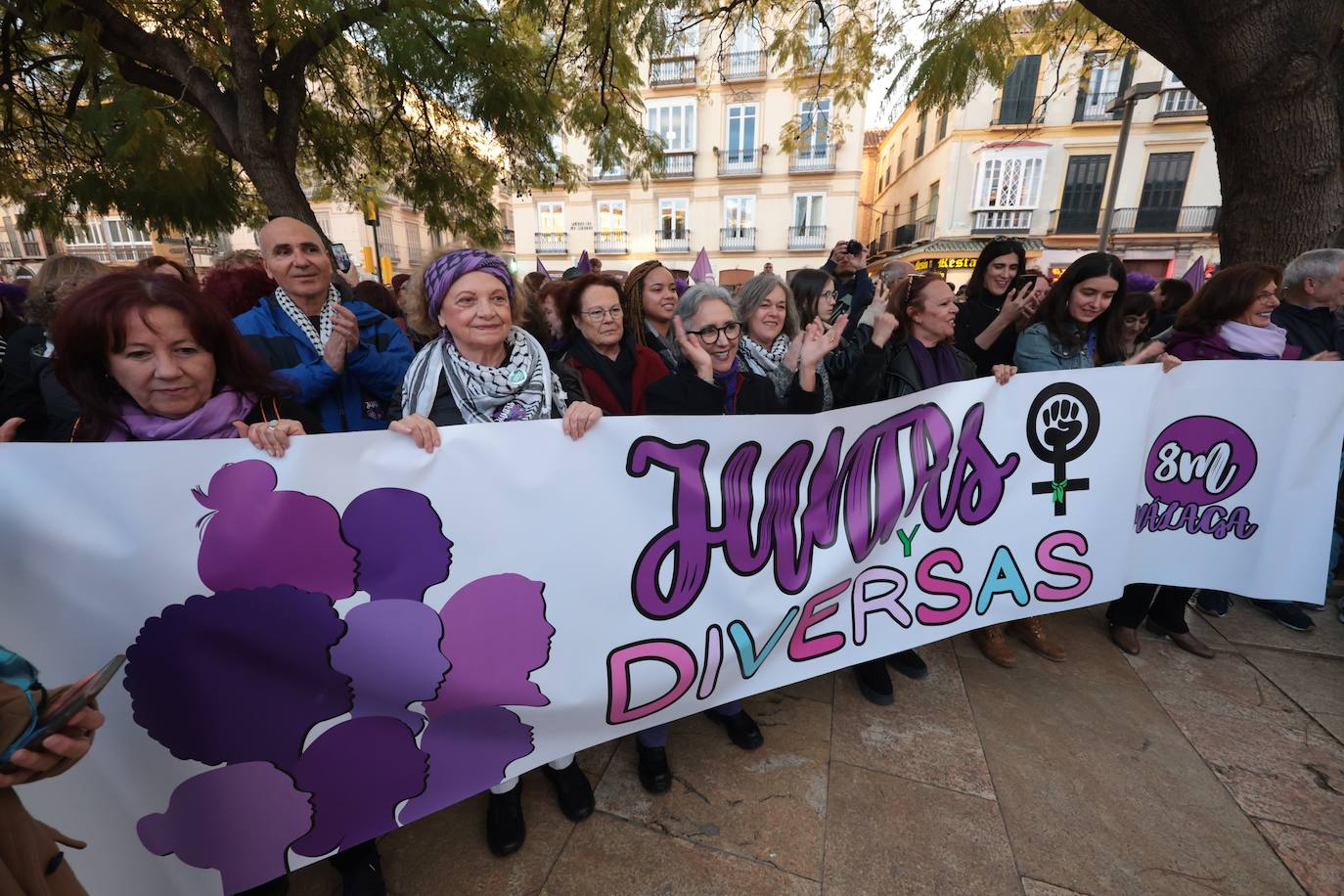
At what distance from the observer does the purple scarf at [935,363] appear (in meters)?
2.39

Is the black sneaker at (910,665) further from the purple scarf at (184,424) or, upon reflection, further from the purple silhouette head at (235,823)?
the purple scarf at (184,424)

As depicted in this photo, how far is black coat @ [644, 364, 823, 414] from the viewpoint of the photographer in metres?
1.97

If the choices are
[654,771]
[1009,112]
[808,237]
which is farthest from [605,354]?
[1009,112]

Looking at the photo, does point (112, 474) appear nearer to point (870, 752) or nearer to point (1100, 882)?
point (870, 752)

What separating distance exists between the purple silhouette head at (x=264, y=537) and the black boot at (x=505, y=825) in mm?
892

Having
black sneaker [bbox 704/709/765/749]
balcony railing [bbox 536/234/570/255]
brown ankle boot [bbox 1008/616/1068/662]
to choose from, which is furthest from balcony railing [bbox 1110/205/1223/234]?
black sneaker [bbox 704/709/765/749]

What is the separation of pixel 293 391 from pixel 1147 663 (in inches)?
148

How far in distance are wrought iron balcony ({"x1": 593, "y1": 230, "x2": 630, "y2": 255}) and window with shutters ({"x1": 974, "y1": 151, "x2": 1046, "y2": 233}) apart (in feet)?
47.0

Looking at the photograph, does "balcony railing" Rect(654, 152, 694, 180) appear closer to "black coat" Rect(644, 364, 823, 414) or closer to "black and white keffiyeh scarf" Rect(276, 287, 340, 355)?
"black and white keffiyeh scarf" Rect(276, 287, 340, 355)

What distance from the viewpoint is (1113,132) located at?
64.1 ft

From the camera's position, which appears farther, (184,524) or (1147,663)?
(1147,663)

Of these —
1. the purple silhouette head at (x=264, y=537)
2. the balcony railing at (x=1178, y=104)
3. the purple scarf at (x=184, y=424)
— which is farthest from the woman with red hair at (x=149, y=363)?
the balcony railing at (x=1178, y=104)

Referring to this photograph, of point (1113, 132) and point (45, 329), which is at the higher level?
point (1113, 132)

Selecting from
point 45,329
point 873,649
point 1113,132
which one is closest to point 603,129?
point 45,329
